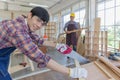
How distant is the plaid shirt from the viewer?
45.1 inches

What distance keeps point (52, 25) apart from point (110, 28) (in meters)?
3.32

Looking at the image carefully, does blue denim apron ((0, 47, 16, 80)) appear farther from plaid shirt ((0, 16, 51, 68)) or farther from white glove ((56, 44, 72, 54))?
white glove ((56, 44, 72, 54))

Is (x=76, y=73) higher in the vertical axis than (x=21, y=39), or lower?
lower

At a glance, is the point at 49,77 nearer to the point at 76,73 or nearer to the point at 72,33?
the point at 72,33

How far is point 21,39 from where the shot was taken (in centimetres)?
114

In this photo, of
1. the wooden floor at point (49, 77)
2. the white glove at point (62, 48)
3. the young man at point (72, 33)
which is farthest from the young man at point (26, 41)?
the young man at point (72, 33)

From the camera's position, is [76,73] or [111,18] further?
[111,18]

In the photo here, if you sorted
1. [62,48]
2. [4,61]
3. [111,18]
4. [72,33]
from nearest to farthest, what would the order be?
[4,61] < [62,48] < [72,33] < [111,18]

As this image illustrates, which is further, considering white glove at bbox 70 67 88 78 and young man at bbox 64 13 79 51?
young man at bbox 64 13 79 51

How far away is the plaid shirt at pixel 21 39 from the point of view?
3.76 feet

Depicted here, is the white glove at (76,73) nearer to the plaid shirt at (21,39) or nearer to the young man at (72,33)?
the plaid shirt at (21,39)

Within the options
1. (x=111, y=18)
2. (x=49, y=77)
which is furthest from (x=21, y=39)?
(x=111, y=18)

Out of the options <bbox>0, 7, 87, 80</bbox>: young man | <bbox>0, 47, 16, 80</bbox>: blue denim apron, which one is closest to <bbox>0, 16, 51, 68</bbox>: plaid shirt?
<bbox>0, 7, 87, 80</bbox>: young man

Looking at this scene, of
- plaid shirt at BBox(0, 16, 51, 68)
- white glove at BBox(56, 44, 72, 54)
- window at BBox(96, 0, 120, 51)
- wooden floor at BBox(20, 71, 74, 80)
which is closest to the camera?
plaid shirt at BBox(0, 16, 51, 68)
